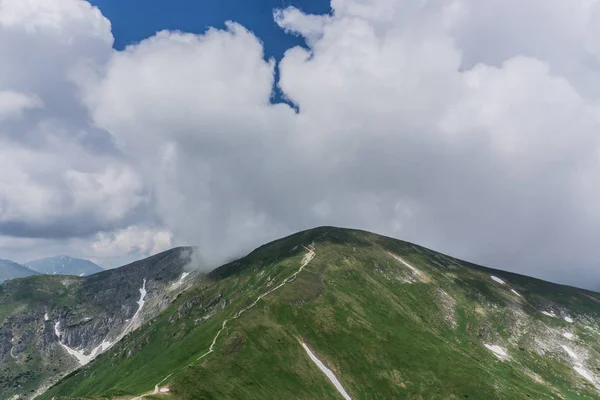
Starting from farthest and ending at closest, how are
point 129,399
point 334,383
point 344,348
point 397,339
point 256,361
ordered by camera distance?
point 397,339
point 344,348
point 334,383
point 256,361
point 129,399

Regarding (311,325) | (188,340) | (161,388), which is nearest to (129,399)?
(161,388)

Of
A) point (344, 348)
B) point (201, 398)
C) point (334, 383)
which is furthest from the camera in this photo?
point (344, 348)

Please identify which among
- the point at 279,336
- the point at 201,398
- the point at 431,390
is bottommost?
the point at 431,390

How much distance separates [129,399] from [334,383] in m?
90.1

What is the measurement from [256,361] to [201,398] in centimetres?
4109

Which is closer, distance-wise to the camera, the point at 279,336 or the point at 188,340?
the point at 279,336

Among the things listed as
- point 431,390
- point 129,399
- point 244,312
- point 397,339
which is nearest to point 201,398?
point 129,399

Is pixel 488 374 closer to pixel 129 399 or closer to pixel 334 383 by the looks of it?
pixel 334 383

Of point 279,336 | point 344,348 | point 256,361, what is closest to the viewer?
point 256,361

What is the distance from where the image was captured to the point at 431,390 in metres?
165

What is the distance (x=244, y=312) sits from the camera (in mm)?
186500

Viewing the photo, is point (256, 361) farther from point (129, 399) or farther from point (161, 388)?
point (129, 399)

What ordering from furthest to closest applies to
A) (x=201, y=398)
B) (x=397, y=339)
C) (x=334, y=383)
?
(x=397, y=339), (x=334, y=383), (x=201, y=398)

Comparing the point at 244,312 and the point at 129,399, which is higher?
the point at 244,312
